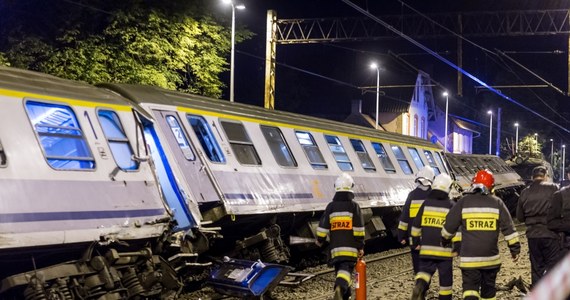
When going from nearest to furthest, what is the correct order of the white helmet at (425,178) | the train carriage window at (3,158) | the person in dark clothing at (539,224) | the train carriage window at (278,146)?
the train carriage window at (3,158), the person in dark clothing at (539,224), the white helmet at (425,178), the train carriage window at (278,146)

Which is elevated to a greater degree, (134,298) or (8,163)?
(8,163)

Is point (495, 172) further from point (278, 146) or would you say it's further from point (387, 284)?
point (387, 284)

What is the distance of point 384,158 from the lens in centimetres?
1941

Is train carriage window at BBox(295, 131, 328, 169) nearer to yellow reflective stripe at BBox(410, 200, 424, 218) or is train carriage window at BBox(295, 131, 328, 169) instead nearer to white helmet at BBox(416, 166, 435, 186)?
white helmet at BBox(416, 166, 435, 186)

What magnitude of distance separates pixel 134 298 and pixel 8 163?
93.6 inches

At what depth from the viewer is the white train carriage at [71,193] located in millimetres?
7840

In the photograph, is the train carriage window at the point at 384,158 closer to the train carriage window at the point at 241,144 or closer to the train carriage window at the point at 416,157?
the train carriage window at the point at 416,157

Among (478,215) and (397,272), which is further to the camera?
(397,272)

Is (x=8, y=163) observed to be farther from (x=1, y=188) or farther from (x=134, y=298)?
(x=134, y=298)

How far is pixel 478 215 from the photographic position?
8531 millimetres

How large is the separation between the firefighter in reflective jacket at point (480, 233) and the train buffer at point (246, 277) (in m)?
2.34

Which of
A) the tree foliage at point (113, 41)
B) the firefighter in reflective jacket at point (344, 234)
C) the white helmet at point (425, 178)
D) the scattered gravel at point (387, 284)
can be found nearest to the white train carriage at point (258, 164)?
the scattered gravel at point (387, 284)

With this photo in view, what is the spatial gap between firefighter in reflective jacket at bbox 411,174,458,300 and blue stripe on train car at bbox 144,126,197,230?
3.27 metres

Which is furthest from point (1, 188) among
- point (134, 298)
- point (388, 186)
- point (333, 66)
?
point (333, 66)
